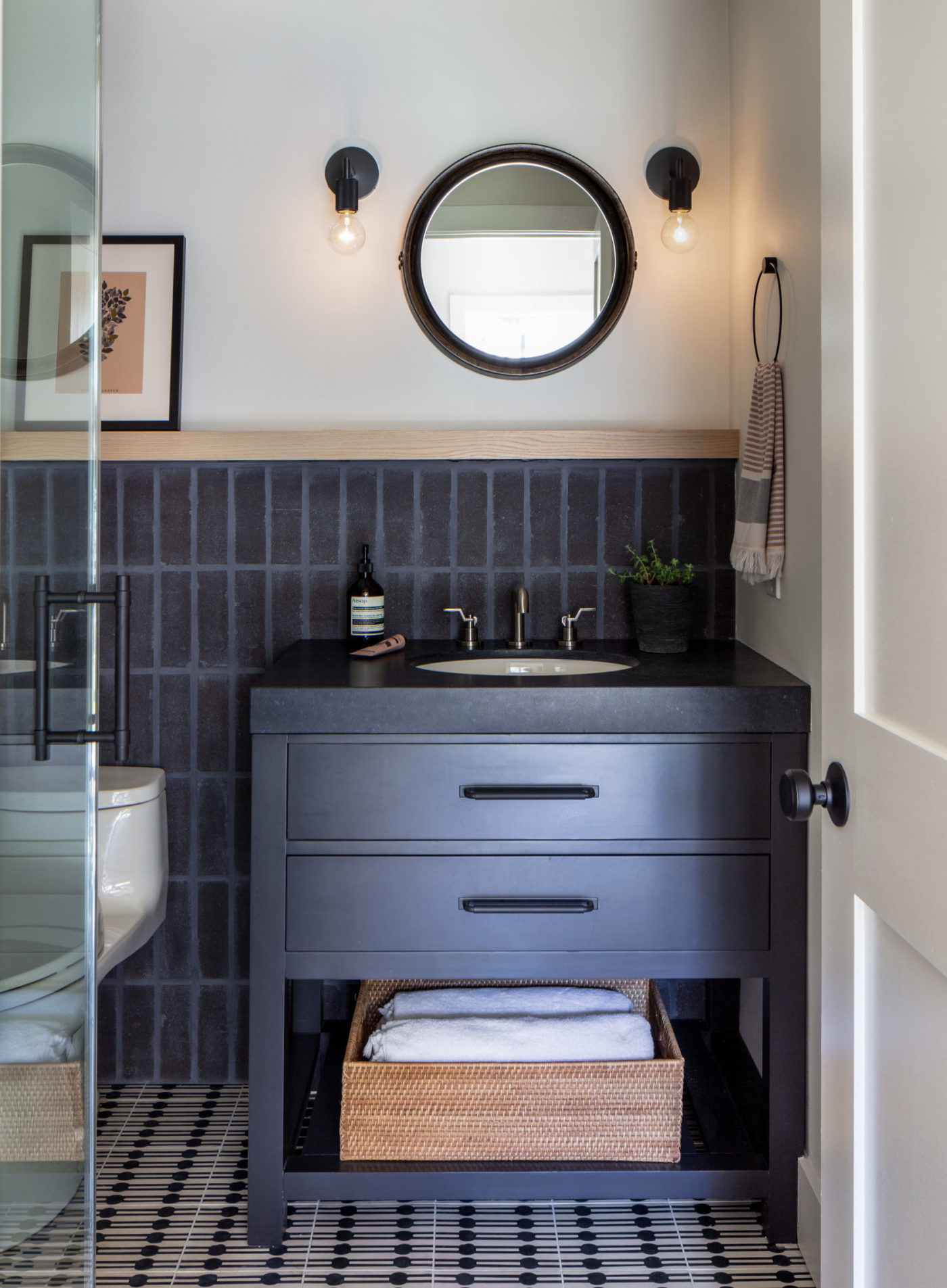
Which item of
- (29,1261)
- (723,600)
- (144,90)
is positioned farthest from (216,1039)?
(144,90)

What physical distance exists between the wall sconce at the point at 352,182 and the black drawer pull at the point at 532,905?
1.40 metres

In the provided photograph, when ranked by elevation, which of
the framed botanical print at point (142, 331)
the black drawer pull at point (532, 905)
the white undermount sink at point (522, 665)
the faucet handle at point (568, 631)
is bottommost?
the black drawer pull at point (532, 905)

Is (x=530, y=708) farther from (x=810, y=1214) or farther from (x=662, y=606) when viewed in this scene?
(x=810, y=1214)

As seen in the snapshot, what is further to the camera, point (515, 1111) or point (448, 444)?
point (448, 444)

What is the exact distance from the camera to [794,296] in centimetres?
182

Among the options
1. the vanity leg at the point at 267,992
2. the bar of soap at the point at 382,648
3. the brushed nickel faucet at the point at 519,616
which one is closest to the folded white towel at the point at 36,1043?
Answer: the vanity leg at the point at 267,992

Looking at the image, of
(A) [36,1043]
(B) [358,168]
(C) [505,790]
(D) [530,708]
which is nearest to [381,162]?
(B) [358,168]

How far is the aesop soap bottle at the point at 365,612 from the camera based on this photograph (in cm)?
221

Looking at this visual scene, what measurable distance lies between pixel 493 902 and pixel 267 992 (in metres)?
0.40

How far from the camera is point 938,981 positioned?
0.84 metres

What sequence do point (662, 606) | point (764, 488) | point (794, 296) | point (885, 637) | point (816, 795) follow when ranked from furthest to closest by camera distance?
point (662, 606) < point (764, 488) < point (794, 296) < point (816, 795) < point (885, 637)

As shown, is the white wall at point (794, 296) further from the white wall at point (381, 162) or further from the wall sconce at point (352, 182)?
the wall sconce at point (352, 182)

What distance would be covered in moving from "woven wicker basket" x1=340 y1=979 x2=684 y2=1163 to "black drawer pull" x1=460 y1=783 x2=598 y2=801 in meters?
→ 0.46

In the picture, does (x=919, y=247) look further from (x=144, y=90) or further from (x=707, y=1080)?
(x=144, y=90)
